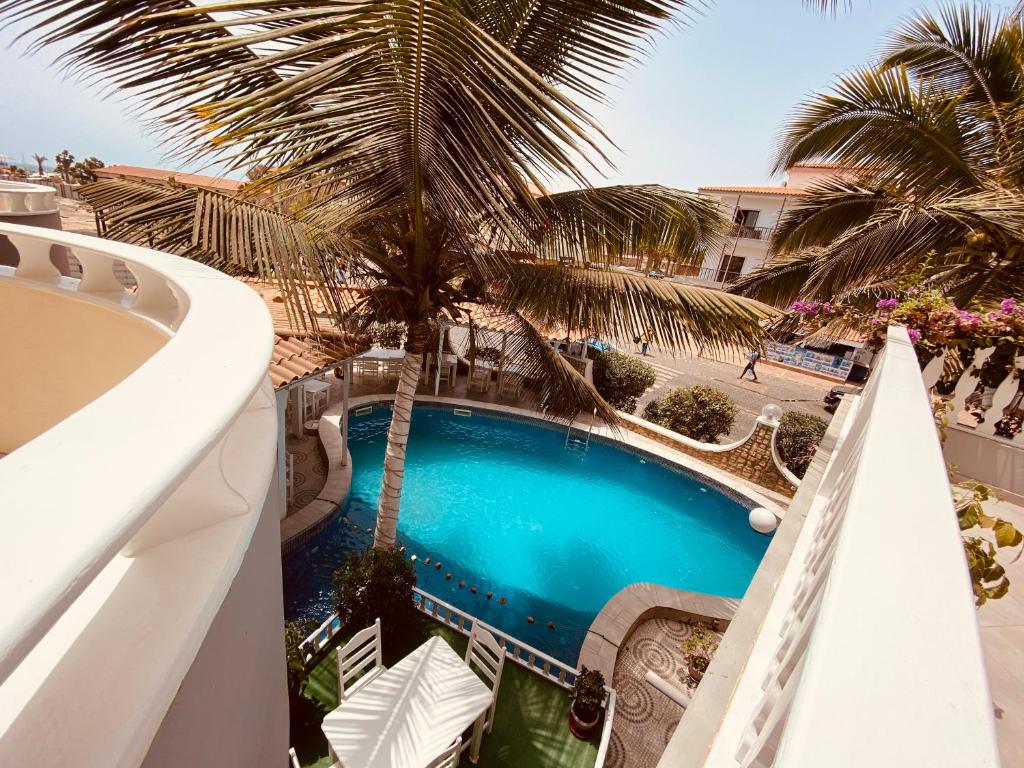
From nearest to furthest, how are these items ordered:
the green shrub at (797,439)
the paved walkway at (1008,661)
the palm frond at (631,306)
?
the paved walkway at (1008,661) < the palm frond at (631,306) < the green shrub at (797,439)

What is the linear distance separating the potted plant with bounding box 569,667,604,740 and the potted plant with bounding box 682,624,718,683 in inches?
62.8

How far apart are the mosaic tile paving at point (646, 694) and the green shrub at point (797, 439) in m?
6.53

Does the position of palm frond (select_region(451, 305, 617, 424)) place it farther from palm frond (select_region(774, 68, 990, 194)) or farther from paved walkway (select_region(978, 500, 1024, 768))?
palm frond (select_region(774, 68, 990, 194))

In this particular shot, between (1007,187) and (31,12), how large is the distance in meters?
10.1

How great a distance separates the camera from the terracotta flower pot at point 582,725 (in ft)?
19.1

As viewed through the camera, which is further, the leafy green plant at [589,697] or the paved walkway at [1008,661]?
the leafy green plant at [589,697]

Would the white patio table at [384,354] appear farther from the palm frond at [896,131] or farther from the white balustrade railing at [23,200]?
the palm frond at [896,131]

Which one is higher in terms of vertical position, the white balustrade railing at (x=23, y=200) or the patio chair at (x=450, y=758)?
the white balustrade railing at (x=23, y=200)

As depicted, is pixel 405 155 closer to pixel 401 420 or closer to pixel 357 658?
pixel 401 420

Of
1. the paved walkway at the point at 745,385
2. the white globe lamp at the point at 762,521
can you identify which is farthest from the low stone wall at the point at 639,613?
the paved walkway at the point at 745,385

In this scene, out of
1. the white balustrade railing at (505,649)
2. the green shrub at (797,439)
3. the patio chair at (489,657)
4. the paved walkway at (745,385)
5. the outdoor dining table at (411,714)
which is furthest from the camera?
the paved walkway at (745,385)

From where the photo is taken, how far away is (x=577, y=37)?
162 inches

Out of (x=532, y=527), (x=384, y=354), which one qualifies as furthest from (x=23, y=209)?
(x=532, y=527)

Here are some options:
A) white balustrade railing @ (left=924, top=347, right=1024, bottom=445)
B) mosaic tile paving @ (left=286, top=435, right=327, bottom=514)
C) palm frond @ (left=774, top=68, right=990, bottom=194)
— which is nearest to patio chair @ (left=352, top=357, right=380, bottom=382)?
mosaic tile paving @ (left=286, top=435, right=327, bottom=514)
